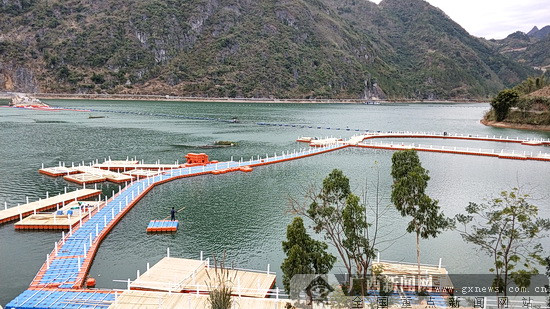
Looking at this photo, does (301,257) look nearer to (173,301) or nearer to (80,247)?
(173,301)

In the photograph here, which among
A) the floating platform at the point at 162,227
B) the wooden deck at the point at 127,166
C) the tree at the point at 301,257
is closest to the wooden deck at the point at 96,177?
the wooden deck at the point at 127,166

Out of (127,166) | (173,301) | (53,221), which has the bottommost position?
(173,301)

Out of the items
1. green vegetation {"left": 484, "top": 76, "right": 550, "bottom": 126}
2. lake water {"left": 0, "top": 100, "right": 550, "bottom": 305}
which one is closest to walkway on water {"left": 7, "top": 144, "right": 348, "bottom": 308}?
lake water {"left": 0, "top": 100, "right": 550, "bottom": 305}

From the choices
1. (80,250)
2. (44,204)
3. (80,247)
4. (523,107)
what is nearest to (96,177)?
(44,204)

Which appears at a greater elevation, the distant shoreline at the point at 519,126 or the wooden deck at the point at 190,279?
the distant shoreline at the point at 519,126

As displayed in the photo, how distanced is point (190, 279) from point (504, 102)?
12818cm

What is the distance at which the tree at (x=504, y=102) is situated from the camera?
398ft

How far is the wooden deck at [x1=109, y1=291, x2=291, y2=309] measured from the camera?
1897 centimetres

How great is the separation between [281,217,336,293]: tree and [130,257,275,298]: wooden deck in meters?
3.36

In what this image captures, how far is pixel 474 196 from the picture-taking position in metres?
43.6

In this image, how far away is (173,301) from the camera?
1944 centimetres

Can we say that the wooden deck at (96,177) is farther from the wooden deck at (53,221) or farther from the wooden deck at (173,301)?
the wooden deck at (173,301)

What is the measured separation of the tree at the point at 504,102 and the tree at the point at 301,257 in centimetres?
12268

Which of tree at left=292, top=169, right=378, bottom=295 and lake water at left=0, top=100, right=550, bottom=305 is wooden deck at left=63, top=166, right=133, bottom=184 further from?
tree at left=292, top=169, right=378, bottom=295
